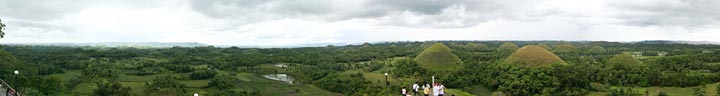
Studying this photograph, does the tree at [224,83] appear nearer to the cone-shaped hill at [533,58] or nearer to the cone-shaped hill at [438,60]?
the cone-shaped hill at [438,60]

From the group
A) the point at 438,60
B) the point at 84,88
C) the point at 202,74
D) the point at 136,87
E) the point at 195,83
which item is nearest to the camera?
the point at 84,88

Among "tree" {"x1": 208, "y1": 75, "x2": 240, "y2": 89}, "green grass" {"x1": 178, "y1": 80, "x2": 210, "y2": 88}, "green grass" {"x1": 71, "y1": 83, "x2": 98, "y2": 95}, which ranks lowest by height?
"green grass" {"x1": 178, "y1": 80, "x2": 210, "y2": 88}

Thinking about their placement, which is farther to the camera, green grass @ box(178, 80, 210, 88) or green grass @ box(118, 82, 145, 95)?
green grass @ box(178, 80, 210, 88)

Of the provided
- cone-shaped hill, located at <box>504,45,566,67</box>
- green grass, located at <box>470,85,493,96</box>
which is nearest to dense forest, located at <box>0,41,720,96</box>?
cone-shaped hill, located at <box>504,45,566,67</box>

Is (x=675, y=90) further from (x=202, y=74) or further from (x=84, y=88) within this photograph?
(x=84, y=88)

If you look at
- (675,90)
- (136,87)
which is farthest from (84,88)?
(675,90)

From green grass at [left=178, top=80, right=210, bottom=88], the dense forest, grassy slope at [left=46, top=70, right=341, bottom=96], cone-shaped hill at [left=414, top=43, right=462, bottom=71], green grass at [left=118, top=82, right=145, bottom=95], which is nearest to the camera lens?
the dense forest

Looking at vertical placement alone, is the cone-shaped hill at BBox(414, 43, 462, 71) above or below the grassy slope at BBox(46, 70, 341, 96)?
above

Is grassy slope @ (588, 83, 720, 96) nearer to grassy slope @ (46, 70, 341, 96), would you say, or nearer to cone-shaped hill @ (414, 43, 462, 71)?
cone-shaped hill @ (414, 43, 462, 71)

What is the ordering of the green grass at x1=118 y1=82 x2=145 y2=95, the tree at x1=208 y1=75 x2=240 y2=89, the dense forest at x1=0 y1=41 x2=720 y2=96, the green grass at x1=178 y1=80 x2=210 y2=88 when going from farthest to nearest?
the green grass at x1=178 y1=80 x2=210 y2=88 < the tree at x1=208 y1=75 x2=240 y2=89 < the green grass at x1=118 y1=82 x2=145 y2=95 < the dense forest at x1=0 y1=41 x2=720 y2=96

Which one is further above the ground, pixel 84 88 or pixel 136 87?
pixel 84 88
